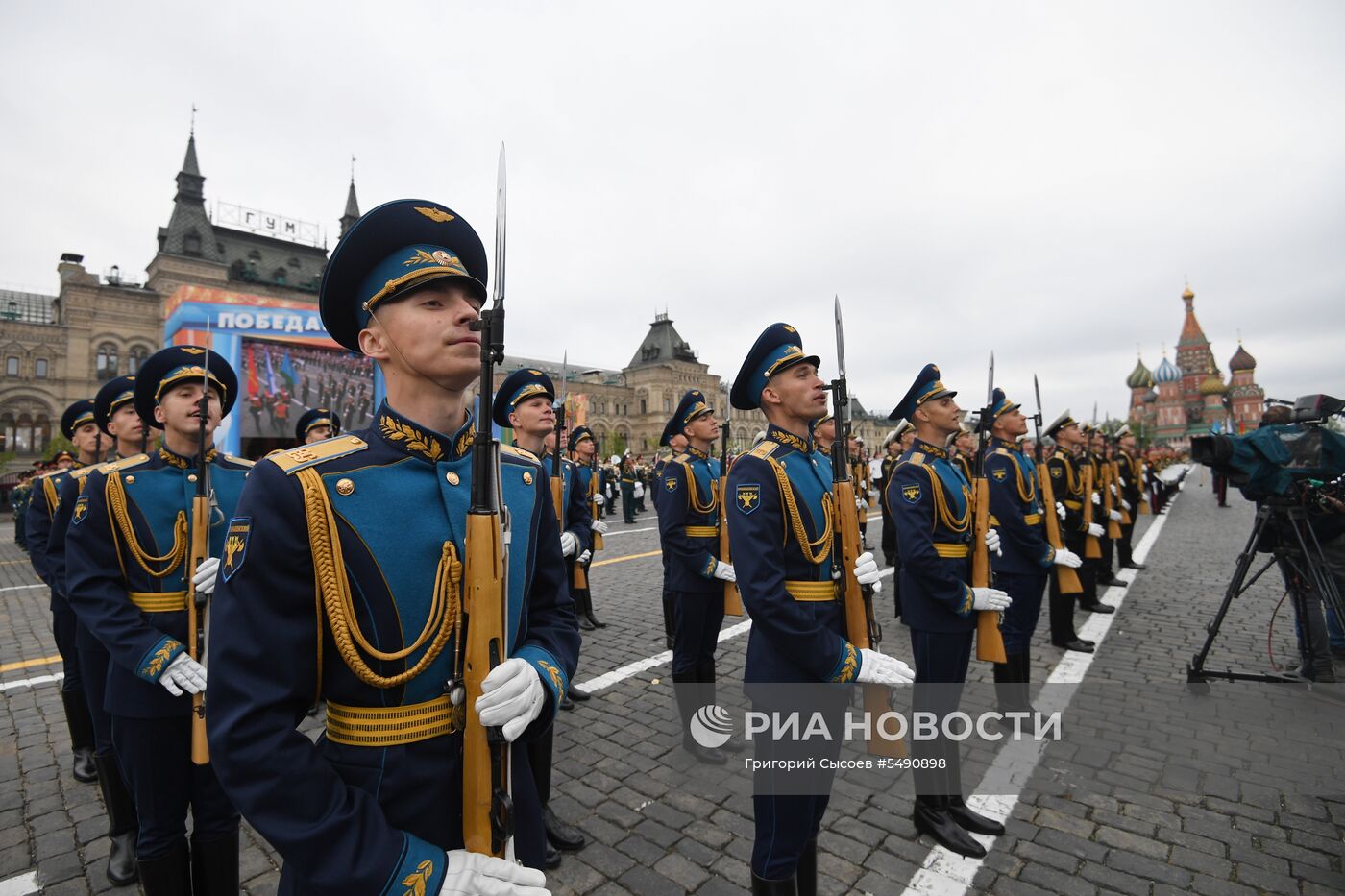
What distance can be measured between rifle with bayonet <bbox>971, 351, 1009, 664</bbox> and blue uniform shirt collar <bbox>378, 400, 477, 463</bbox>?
3794 millimetres

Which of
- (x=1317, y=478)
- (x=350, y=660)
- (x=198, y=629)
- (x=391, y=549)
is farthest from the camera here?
(x=1317, y=478)

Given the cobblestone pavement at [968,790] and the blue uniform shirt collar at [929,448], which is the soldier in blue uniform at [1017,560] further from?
the blue uniform shirt collar at [929,448]

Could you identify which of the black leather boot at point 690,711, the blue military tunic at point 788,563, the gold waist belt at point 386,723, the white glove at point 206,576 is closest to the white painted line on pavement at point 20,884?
the white glove at point 206,576

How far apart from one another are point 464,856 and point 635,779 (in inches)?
130

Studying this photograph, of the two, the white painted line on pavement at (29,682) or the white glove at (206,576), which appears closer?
the white glove at (206,576)

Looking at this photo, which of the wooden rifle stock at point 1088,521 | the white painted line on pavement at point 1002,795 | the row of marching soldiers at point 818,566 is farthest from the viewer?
the wooden rifle stock at point 1088,521

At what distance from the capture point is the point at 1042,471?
24.9 feet

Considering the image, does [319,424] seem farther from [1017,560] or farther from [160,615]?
[1017,560]

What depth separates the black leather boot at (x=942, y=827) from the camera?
3.58m

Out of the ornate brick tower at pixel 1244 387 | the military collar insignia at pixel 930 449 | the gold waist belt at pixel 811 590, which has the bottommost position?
the gold waist belt at pixel 811 590

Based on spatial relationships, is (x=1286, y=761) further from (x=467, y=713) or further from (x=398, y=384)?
(x=398, y=384)

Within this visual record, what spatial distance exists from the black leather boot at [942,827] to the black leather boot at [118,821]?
4.57 meters

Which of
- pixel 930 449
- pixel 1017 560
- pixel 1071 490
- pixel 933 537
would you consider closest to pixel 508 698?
pixel 933 537

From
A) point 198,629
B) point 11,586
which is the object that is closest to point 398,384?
point 198,629
